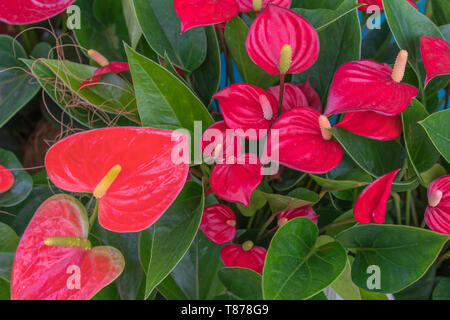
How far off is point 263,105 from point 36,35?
62 centimetres

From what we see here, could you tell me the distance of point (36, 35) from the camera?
88cm

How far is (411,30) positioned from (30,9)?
470 mm

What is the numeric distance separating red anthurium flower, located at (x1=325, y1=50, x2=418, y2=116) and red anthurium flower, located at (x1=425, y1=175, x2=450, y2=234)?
11 cm

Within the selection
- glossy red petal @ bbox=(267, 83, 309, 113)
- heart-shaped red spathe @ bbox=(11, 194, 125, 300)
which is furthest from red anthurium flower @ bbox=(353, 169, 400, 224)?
heart-shaped red spathe @ bbox=(11, 194, 125, 300)

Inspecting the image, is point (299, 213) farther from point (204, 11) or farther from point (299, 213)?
point (204, 11)

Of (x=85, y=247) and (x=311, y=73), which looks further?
(x=311, y=73)

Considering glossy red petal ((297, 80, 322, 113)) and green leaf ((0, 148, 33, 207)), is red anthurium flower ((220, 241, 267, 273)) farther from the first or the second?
green leaf ((0, 148, 33, 207))

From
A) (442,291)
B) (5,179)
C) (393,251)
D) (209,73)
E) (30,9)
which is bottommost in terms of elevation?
(442,291)

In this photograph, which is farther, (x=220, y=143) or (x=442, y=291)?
(x=442, y=291)

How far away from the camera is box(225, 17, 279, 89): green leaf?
560mm

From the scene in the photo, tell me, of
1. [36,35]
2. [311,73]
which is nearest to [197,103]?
[311,73]

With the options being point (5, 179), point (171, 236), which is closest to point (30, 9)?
point (5, 179)

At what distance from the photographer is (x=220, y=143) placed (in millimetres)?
461
